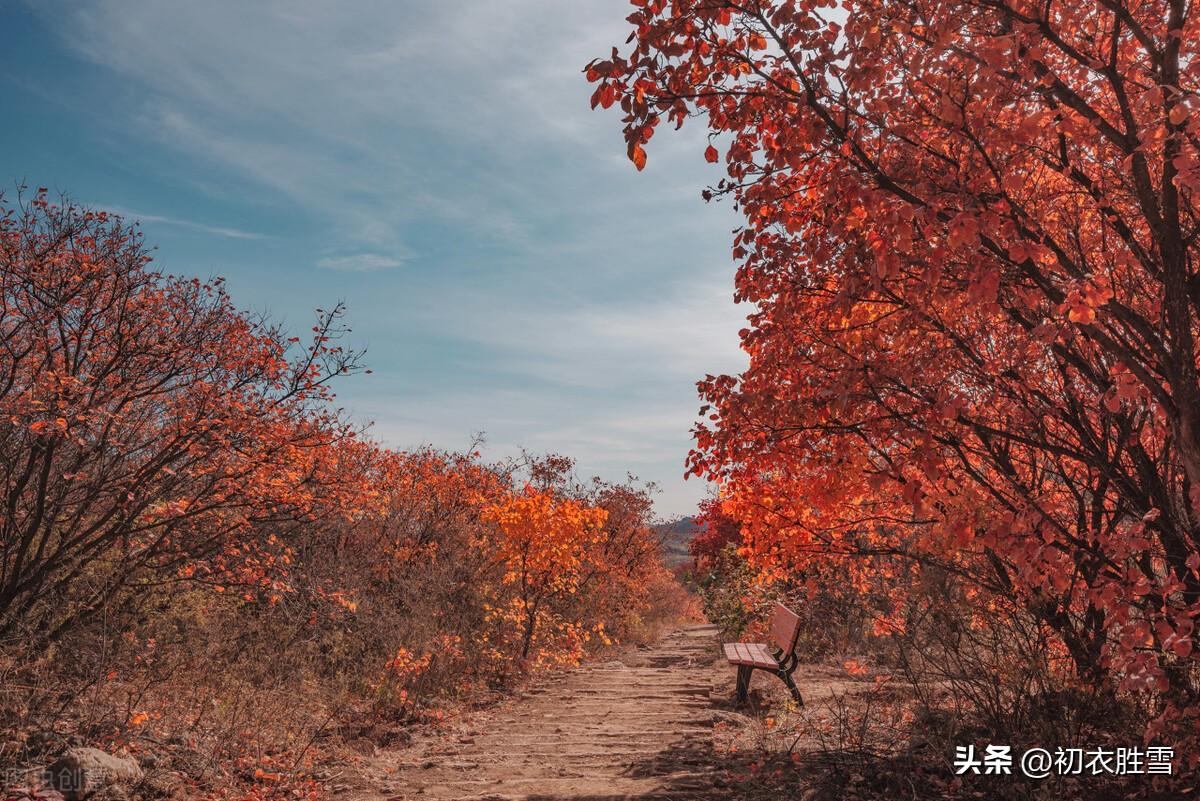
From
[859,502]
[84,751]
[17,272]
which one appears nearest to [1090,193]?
[859,502]

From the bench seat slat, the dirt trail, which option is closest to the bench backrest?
the bench seat slat

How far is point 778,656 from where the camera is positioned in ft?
28.7

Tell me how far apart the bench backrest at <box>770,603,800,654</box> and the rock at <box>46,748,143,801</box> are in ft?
19.7

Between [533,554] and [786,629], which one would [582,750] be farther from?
[533,554]

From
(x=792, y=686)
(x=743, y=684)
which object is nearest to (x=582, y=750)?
(x=792, y=686)

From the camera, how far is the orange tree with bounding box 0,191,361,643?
6.85 metres

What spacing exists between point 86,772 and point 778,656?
6.93 metres

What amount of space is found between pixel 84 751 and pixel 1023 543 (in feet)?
20.0

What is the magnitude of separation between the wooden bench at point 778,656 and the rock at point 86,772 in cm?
599

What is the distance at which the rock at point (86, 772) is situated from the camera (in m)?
4.63

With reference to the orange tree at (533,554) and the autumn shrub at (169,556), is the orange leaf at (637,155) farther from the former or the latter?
the orange tree at (533,554)

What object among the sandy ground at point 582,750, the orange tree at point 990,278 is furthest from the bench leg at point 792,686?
the orange tree at point 990,278

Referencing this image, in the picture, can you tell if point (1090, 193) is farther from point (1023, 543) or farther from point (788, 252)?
point (1023, 543)

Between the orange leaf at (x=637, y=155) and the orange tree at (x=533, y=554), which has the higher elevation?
the orange leaf at (x=637, y=155)
